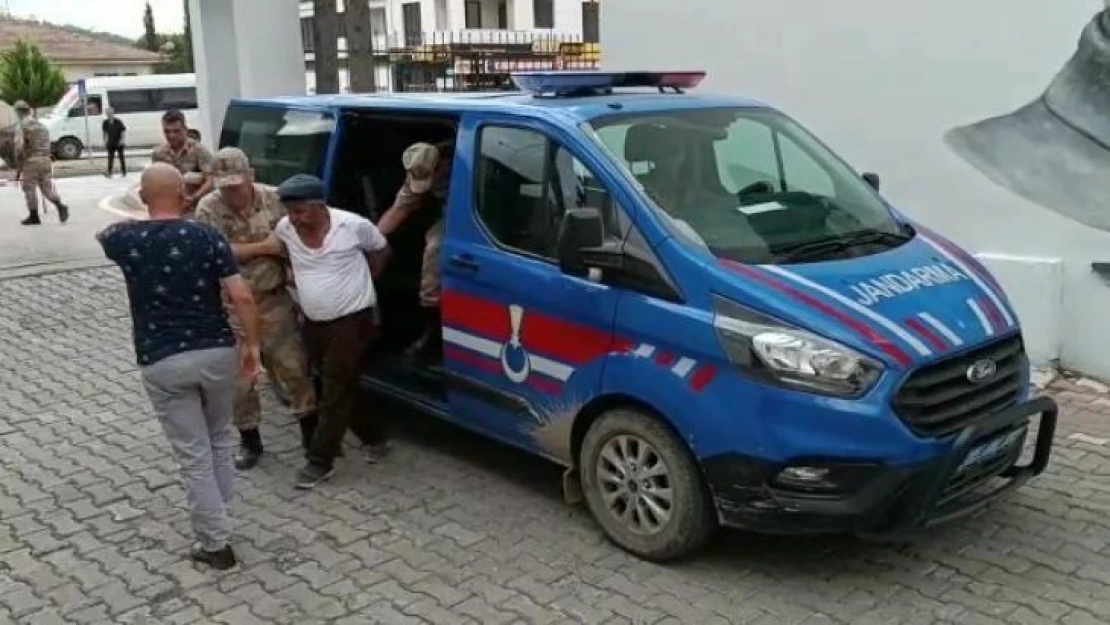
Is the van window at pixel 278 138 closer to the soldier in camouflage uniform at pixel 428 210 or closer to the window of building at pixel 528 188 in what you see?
the soldier in camouflage uniform at pixel 428 210

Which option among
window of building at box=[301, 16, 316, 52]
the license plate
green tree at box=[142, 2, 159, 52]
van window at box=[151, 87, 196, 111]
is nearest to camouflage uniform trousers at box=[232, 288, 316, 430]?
the license plate

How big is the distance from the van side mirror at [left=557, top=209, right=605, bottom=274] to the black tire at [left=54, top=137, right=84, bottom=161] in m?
32.4

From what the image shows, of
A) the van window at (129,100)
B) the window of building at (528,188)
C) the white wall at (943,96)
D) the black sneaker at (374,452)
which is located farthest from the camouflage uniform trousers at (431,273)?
the van window at (129,100)

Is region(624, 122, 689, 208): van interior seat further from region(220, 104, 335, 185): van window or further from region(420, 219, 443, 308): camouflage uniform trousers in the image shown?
region(220, 104, 335, 185): van window

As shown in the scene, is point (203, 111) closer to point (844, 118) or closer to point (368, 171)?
point (368, 171)

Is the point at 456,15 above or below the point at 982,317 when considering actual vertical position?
above

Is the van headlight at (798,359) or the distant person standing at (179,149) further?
the distant person standing at (179,149)

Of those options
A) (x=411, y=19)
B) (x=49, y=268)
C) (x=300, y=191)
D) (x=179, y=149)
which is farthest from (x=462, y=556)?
(x=411, y=19)

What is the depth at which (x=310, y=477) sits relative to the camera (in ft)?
16.6

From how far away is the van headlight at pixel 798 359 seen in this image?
141 inches

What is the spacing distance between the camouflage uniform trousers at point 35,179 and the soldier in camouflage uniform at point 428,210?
461 inches

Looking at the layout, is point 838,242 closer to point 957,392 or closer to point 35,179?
point 957,392

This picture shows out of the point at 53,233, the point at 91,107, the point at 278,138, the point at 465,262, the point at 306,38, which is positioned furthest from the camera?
the point at 306,38

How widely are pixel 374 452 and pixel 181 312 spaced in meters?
1.71
